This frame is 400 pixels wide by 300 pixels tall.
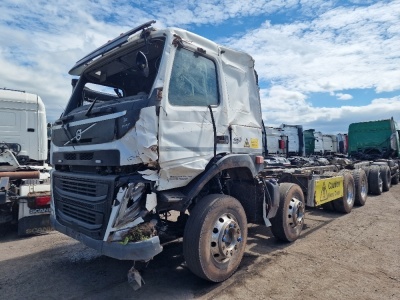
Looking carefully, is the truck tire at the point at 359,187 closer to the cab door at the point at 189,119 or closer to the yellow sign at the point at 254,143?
the yellow sign at the point at 254,143

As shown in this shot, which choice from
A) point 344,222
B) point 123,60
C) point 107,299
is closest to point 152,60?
point 123,60

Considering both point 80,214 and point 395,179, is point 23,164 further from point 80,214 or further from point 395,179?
point 395,179

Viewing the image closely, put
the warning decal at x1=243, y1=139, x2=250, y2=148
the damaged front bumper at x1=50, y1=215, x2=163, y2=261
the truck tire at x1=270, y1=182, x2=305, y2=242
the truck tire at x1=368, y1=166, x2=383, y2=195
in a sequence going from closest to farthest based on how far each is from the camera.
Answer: the damaged front bumper at x1=50, y1=215, x2=163, y2=261, the warning decal at x1=243, y1=139, x2=250, y2=148, the truck tire at x1=270, y1=182, x2=305, y2=242, the truck tire at x1=368, y1=166, x2=383, y2=195

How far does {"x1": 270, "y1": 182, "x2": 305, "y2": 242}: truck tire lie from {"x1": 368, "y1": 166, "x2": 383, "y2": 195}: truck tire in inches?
254

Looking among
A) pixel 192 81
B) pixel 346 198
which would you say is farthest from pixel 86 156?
pixel 346 198

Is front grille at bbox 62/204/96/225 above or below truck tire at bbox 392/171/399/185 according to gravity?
above

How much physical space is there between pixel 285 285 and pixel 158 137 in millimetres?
2365

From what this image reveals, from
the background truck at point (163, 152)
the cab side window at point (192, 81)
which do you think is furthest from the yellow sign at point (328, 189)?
the cab side window at point (192, 81)

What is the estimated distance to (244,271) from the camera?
4098 millimetres

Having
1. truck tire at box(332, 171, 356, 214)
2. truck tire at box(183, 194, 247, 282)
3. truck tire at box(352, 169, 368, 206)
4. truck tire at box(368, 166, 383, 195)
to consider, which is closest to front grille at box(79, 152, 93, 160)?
truck tire at box(183, 194, 247, 282)

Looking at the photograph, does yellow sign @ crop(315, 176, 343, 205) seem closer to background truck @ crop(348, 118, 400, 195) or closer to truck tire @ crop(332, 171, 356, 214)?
truck tire @ crop(332, 171, 356, 214)

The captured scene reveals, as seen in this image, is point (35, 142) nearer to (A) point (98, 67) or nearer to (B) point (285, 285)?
(A) point (98, 67)

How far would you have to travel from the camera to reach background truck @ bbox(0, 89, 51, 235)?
5.70m

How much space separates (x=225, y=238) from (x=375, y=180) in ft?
29.3
